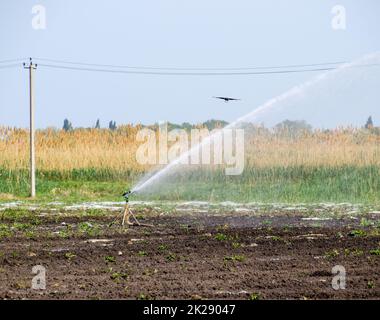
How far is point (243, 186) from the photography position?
3197cm

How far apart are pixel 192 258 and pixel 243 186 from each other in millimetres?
17639

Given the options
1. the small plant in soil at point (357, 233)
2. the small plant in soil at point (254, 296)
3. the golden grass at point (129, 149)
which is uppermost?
the golden grass at point (129, 149)

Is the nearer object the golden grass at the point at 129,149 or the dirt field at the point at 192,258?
the dirt field at the point at 192,258

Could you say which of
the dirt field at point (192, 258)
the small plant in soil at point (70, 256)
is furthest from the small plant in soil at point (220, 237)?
the small plant in soil at point (70, 256)

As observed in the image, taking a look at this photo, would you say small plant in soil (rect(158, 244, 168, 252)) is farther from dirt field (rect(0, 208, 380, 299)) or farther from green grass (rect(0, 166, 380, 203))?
green grass (rect(0, 166, 380, 203))

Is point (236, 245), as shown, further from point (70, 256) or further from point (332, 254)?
point (70, 256)

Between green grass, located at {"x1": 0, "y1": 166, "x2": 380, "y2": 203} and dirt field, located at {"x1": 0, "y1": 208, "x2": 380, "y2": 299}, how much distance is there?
8.57m

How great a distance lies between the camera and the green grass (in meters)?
29.6

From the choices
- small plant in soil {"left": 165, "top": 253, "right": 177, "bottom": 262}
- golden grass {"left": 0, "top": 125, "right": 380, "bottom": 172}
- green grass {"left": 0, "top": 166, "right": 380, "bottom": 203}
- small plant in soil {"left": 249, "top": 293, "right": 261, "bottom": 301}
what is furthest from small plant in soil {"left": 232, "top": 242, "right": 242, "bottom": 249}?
golden grass {"left": 0, "top": 125, "right": 380, "bottom": 172}

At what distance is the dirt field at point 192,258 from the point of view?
1163 centimetres

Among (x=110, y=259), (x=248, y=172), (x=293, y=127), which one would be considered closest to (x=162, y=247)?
(x=110, y=259)

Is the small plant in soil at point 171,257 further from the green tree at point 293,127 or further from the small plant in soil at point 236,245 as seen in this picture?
the green tree at point 293,127

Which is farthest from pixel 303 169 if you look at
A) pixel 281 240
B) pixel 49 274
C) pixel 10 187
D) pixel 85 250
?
pixel 49 274

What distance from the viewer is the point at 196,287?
11828 mm
